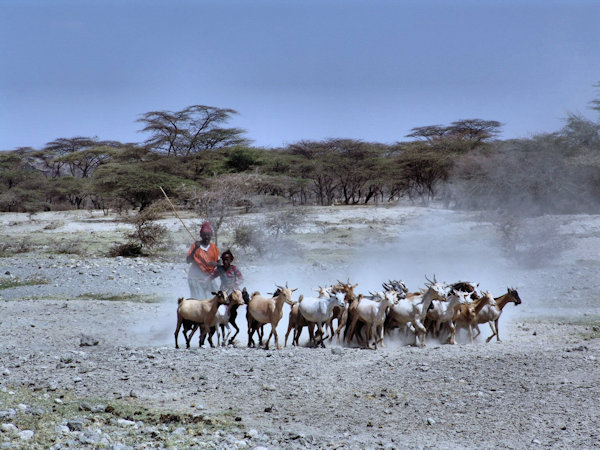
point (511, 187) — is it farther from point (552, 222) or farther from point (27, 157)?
point (27, 157)

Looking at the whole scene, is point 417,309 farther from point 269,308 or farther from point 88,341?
point 88,341

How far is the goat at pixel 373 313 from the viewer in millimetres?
9008

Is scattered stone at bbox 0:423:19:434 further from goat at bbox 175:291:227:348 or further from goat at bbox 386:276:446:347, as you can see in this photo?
goat at bbox 386:276:446:347

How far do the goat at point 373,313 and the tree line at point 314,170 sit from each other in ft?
45.5

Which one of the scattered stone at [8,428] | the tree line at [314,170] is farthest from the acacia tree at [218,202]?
the scattered stone at [8,428]

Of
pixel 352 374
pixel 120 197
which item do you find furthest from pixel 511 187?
pixel 352 374

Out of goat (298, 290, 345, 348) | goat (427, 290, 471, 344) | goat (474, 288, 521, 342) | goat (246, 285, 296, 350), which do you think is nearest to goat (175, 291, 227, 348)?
goat (246, 285, 296, 350)

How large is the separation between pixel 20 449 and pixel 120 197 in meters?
30.7

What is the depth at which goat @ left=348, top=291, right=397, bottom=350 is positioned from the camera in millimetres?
9008

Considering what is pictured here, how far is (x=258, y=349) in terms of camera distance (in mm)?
8961

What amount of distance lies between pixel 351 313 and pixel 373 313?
0.49m

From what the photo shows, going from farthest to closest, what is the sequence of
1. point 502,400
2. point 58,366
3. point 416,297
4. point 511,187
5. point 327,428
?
point 511,187 < point 416,297 < point 58,366 < point 502,400 < point 327,428

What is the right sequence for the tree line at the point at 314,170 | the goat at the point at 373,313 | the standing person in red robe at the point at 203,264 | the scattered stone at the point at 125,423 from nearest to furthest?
the scattered stone at the point at 125,423, the goat at the point at 373,313, the standing person in red robe at the point at 203,264, the tree line at the point at 314,170

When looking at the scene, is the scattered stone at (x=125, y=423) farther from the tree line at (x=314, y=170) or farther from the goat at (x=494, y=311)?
the tree line at (x=314, y=170)
